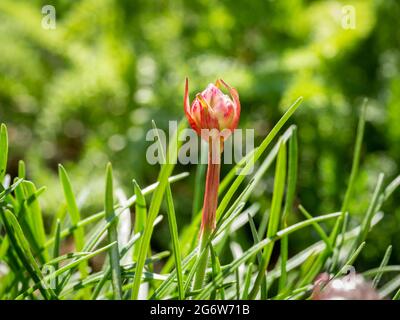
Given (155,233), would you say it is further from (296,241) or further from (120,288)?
(120,288)

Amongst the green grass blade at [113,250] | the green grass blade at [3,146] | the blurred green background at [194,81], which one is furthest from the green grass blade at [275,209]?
the blurred green background at [194,81]

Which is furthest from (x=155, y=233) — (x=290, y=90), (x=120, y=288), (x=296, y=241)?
(x=120, y=288)

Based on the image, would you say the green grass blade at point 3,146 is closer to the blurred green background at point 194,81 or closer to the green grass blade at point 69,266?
the green grass blade at point 69,266

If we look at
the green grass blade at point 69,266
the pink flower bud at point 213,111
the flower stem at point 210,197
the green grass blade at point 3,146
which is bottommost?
the green grass blade at point 69,266

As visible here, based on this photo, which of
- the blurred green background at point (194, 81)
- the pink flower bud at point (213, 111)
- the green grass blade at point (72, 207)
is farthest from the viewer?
the blurred green background at point (194, 81)

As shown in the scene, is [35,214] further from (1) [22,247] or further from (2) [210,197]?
(2) [210,197]
